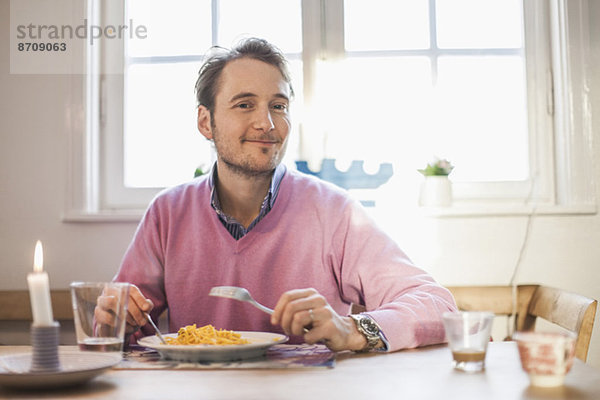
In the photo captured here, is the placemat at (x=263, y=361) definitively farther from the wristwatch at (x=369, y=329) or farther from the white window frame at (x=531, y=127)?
the white window frame at (x=531, y=127)

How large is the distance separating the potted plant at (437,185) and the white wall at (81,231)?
7cm

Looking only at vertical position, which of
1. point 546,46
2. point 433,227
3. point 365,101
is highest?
point 546,46

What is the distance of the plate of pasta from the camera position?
41.1 inches

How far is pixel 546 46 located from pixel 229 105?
1255mm

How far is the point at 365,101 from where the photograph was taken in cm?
238

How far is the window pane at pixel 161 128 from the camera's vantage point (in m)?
2.43

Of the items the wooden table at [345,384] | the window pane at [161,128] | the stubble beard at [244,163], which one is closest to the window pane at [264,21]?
the window pane at [161,128]

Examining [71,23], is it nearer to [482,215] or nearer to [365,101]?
[365,101]

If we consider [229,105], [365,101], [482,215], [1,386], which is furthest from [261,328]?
[365,101]

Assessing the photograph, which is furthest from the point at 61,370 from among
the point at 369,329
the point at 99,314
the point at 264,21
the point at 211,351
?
the point at 264,21

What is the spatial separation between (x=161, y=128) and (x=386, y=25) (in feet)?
3.02

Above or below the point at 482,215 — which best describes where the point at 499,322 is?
below

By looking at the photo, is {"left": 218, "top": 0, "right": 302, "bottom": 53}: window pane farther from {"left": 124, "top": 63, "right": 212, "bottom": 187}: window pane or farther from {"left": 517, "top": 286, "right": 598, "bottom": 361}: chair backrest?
{"left": 517, "top": 286, "right": 598, "bottom": 361}: chair backrest

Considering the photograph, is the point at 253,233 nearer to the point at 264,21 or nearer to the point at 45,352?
the point at 45,352
